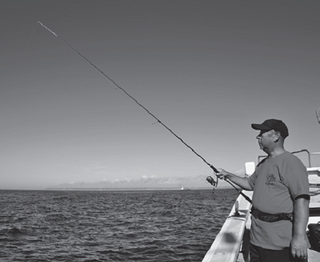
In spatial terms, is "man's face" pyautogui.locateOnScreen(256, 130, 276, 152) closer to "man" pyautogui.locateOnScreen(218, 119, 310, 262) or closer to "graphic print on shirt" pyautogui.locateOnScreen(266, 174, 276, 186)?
"man" pyautogui.locateOnScreen(218, 119, 310, 262)

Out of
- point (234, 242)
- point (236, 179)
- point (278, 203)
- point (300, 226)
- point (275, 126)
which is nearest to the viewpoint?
point (300, 226)

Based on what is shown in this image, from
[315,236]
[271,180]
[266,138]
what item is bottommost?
[315,236]

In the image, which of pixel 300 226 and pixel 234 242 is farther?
pixel 234 242

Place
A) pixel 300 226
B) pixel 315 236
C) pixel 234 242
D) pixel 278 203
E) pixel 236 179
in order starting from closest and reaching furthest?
1. pixel 300 226
2. pixel 278 203
3. pixel 236 179
4. pixel 234 242
5. pixel 315 236

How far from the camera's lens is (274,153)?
9.62ft

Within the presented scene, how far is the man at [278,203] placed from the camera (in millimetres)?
2533

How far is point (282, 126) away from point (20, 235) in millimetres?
13607

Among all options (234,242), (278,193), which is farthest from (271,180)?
(234,242)

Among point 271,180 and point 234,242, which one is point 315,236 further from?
point 271,180

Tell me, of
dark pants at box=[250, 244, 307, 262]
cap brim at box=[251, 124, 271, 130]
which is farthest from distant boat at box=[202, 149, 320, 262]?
Result: cap brim at box=[251, 124, 271, 130]

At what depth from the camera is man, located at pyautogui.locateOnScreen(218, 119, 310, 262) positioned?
253 cm

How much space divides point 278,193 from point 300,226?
329 mm

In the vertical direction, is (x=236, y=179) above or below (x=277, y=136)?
below

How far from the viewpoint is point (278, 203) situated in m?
2.71
